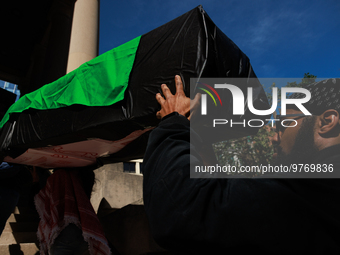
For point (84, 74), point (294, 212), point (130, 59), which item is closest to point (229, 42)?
point (130, 59)

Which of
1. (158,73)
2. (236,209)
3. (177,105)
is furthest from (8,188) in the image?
(236,209)

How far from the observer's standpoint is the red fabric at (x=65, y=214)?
3.35 m

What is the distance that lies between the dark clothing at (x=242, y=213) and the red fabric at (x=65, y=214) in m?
2.91

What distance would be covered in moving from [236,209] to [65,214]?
3.26 m

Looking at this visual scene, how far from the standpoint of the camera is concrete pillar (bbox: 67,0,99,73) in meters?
6.48

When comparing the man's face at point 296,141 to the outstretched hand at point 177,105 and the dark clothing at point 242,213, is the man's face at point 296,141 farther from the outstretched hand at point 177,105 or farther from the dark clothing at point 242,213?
the outstretched hand at point 177,105

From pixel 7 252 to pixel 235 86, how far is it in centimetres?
461

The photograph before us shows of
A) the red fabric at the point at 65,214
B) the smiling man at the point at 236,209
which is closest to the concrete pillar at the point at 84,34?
the red fabric at the point at 65,214

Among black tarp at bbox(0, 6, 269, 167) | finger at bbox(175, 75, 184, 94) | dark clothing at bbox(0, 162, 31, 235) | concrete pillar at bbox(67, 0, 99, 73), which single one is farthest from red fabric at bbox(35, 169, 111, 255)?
concrete pillar at bbox(67, 0, 99, 73)

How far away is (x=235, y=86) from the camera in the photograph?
207 centimetres

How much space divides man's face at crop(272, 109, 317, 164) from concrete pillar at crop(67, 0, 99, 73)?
19.8ft

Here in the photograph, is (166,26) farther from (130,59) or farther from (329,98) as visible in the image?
(329,98)

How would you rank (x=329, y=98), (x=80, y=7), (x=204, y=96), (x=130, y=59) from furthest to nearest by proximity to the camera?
(x=80, y=7)
(x=130, y=59)
(x=204, y=96)
(x=329, y=98)

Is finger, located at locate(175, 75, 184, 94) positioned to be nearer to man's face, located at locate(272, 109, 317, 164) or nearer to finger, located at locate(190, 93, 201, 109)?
finger, located at locate(190, 93, 201, 109)
